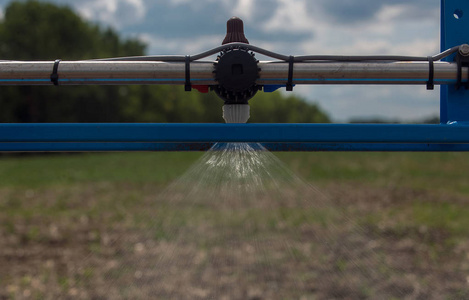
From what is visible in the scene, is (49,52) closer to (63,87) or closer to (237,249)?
(63,87)

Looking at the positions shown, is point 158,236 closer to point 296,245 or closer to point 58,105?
point 296,245

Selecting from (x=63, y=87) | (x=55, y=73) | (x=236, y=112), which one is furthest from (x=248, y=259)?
(x=63, y=87)

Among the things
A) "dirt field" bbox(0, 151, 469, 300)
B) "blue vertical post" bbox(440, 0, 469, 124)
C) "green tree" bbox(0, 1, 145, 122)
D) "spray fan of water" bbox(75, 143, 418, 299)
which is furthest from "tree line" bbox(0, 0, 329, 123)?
"blue vertical post" bbox(440, 0, 469, 124)

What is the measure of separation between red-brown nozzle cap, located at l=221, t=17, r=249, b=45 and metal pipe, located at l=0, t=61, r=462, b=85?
0.46ft

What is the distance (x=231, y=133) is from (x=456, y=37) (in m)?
1.03

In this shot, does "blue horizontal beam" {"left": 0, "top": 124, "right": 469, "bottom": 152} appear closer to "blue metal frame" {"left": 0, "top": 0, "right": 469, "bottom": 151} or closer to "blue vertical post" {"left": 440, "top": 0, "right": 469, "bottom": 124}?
"blue metal frame" {"left": 0, "top": 0, "right": 469, "bottom": 151}

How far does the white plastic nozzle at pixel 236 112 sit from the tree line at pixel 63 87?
75.4 feet

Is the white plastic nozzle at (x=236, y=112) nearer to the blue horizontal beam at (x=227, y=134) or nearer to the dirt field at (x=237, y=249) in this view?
the blue horizontal beam at (x=227, y=134)

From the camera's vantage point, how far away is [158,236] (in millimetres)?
→ 6695

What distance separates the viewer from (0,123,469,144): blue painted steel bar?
5.63 feet

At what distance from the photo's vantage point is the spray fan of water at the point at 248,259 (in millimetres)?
4828

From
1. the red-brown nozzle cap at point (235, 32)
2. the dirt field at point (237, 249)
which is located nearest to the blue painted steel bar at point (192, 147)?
the red-brown nozzle cap at point (235, 32)

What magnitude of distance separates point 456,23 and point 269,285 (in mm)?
3553

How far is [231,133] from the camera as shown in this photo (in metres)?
1.71
